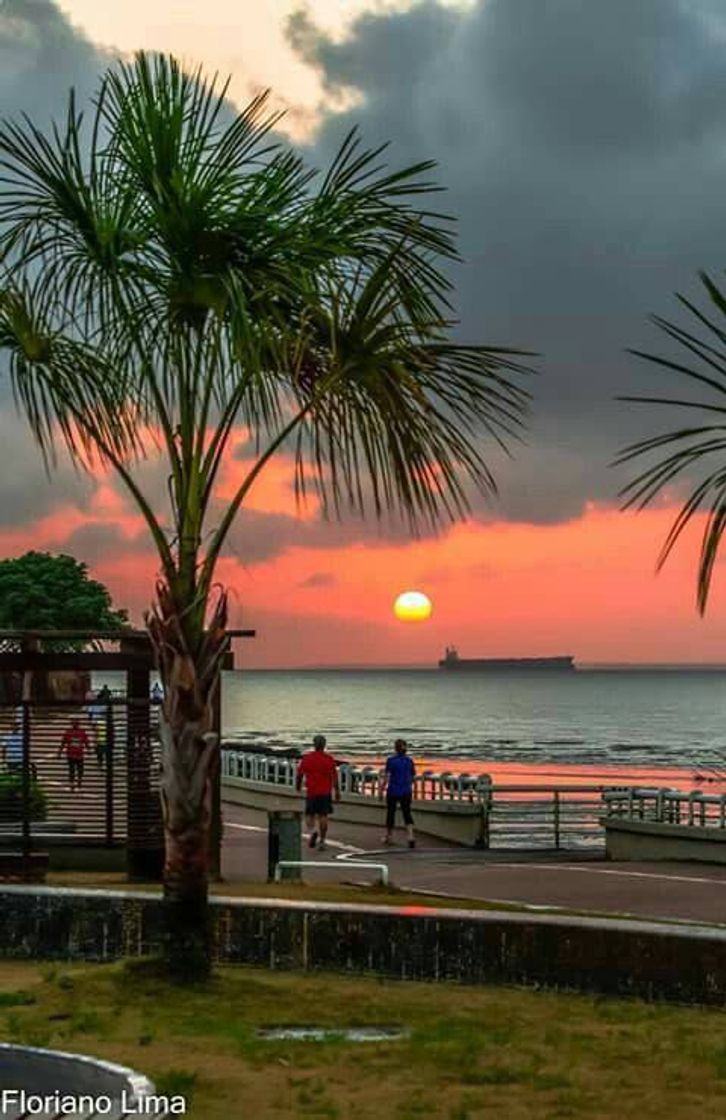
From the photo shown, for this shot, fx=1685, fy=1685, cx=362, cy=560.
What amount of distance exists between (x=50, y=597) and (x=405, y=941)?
52.8 meters

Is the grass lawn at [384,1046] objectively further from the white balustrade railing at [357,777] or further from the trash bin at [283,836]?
the white balustrade railing at [357,777]

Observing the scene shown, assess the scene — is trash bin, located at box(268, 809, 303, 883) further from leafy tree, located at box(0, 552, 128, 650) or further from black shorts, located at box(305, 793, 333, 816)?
leafy tree, located at box(0, 552, 128, 650)

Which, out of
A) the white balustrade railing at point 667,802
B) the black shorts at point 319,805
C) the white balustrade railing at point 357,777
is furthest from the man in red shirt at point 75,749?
the white balustrade railing at point 357,777

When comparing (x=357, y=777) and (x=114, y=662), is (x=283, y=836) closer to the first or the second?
(x=114, y=662)

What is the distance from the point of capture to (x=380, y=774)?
120 feet

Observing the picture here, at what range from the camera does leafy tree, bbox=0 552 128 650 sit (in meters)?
63.0

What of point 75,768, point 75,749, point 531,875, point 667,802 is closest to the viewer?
point 75,749

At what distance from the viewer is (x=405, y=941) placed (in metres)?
12.6

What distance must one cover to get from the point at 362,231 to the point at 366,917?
5.11m

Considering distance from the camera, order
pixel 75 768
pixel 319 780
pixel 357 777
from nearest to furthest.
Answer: pixel 75 768 < pixel 319 780 < pixel 357 777

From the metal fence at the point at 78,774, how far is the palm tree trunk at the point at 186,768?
10.1m

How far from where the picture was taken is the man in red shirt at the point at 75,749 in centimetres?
2316

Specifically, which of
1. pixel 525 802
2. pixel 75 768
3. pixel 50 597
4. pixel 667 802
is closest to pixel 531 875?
pixel 75 768

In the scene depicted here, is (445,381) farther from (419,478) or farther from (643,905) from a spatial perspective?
(643,905)
